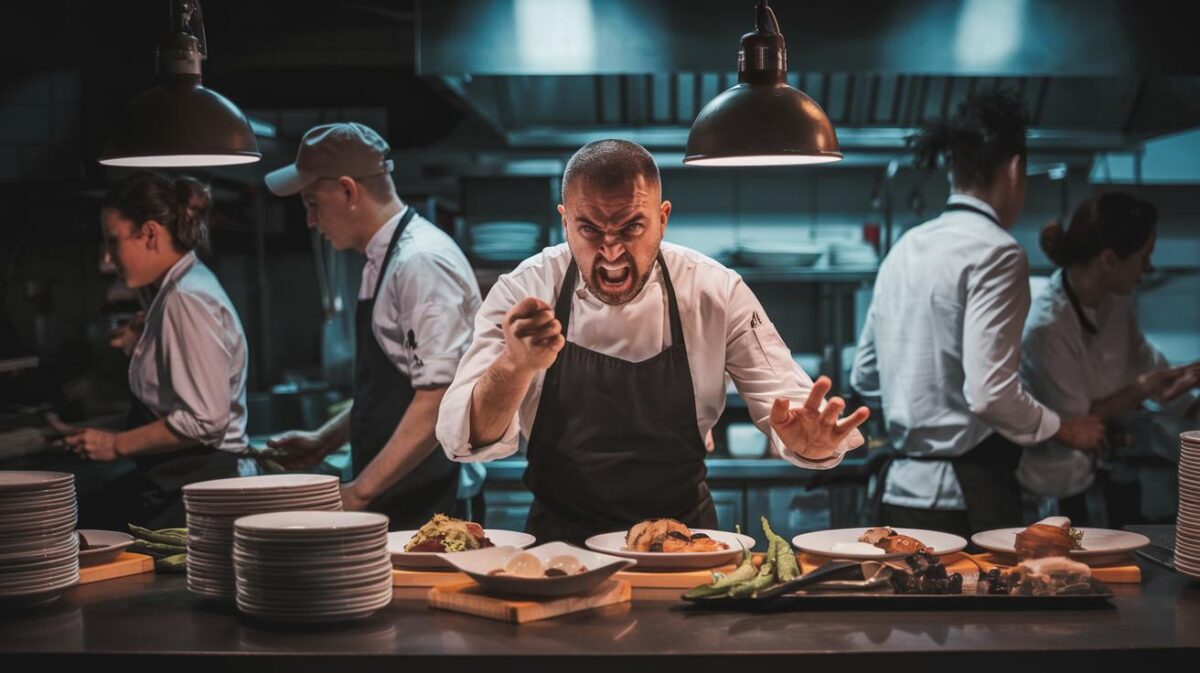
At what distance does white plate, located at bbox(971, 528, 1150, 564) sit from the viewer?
2.27 metres

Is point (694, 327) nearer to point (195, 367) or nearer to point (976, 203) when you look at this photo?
point (976, 203)

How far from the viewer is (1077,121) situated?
233 inches

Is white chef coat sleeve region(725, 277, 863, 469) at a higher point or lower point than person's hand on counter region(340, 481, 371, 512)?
higher

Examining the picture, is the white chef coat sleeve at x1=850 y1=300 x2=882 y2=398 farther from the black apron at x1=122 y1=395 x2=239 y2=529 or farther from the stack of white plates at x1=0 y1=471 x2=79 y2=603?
the stack of white plates at x1=0 y1=471 x2=79 y2=603

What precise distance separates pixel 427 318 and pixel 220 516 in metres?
1.30

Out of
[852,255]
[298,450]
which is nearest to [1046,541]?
[298,450]

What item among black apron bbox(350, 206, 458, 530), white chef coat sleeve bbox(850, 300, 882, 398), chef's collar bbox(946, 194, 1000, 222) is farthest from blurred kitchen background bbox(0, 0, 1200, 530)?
black apron bbox(350, 206, 458, 530)

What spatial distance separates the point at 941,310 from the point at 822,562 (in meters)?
1.45

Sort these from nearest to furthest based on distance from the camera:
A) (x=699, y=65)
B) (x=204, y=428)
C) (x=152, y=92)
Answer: (x=152, y=92) → (x=204, y=428) → (x=699, y=65)

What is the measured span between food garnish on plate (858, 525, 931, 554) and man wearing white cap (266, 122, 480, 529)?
1342 mm

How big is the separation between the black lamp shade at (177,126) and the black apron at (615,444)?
92 centimetres

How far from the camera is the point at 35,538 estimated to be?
2.13 meters

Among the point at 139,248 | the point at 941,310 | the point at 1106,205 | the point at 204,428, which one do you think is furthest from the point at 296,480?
the point at 1106,205

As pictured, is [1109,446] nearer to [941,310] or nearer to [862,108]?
[941,310]
